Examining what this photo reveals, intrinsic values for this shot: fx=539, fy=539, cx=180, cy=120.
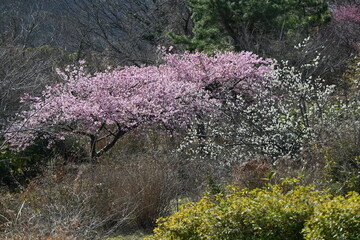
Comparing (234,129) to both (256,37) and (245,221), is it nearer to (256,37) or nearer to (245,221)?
(245,221)

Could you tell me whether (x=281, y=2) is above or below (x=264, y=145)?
above

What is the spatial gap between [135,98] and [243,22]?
28.3ft

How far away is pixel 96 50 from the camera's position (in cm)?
2612

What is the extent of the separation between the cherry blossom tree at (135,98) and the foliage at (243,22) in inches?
155

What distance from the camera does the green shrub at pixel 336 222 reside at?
4.24 meters

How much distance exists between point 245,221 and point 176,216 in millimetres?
680

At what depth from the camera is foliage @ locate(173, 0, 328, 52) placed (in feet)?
59.2

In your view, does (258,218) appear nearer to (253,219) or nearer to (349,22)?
(253,219)

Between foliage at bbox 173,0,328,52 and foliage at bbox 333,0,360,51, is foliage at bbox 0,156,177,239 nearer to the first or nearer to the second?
foliage at bbox 173,0,328,52

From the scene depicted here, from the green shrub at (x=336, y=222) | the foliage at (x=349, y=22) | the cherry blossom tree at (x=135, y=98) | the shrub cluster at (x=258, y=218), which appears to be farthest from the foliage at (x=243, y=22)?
the green shrub at (x=336, y=222)

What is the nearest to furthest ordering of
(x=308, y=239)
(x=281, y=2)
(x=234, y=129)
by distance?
(x=308, y=239), (x=234, y=129), (x=281, y=2)

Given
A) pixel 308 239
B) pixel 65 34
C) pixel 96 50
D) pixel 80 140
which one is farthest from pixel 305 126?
pixel 65 34

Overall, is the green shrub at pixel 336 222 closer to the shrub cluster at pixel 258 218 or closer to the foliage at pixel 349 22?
the shrub cluster at pixel 258 218

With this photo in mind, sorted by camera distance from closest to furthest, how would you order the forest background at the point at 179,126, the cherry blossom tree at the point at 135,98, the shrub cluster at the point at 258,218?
1. the shrub cluster at the point at 258,218
2. the forest background at the point at 179,126
3. the cherry blossom tree at the point at 135,98
